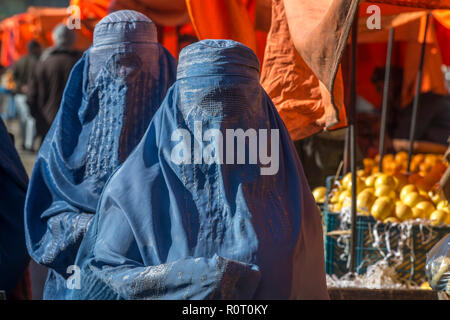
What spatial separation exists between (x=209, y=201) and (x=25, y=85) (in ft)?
29.1

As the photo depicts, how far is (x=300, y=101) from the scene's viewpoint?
3.29 m

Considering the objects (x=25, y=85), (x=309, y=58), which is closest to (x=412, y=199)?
(x=309, y=58)

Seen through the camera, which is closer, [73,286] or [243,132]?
[243,132]

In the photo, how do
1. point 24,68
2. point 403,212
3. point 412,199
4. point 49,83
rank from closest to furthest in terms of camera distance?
point 403,212 < point 412,199 < point 49,83 < point 24,68

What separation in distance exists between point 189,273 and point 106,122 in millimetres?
1049

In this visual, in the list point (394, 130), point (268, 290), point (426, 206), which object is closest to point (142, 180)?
point (268, 290)

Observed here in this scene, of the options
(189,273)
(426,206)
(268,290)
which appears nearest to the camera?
(189,273)

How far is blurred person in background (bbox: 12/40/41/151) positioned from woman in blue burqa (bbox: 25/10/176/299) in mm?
7153

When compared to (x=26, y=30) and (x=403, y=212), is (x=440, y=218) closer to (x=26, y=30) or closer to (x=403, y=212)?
(x=403, y=212)

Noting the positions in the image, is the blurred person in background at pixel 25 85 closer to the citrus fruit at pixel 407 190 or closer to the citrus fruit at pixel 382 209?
the citrus fruit at pixel 407 190

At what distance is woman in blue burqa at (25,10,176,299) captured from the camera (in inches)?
104

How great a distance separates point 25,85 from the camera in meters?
10.3

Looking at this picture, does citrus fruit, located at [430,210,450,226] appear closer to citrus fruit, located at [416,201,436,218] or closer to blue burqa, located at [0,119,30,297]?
citrus fruit, located at [416,201,436,218]
